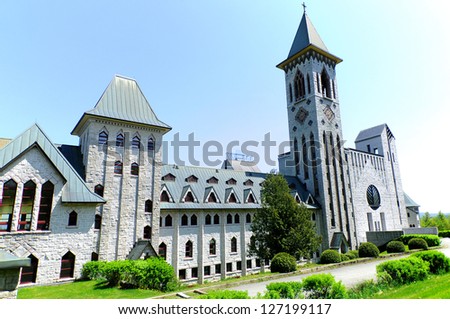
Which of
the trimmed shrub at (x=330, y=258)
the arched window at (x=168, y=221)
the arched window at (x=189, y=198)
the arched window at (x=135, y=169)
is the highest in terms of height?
the arched window at (x=135, y=169)

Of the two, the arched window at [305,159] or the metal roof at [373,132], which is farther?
the metal roof at [373,132]

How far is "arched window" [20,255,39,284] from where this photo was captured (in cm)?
1762

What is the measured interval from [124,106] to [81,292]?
18.2 m

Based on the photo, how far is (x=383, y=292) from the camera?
1232 cm

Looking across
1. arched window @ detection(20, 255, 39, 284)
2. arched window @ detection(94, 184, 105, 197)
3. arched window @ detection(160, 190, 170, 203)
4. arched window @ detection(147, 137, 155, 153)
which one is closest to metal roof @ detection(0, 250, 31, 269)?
arched window @ detection(20, 255, 39, 284)

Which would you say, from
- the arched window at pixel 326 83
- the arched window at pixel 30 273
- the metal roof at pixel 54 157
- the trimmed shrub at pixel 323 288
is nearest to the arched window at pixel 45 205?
the metal roof at pixel 54 157

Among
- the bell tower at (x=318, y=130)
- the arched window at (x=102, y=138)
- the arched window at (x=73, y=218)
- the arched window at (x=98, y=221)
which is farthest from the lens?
the bell tower at (x=318, y=130)

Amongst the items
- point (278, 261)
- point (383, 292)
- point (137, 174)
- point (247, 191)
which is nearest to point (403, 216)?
point (247, 191)

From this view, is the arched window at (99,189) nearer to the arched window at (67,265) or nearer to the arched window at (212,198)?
the arched window at (67,265)

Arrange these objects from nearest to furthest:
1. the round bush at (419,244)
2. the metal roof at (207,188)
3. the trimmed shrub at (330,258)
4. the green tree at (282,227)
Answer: the green tree at (282,227) < the trimmed shrub at (330,258) < the metal roof at (207,188) < the round bush at (419,244)

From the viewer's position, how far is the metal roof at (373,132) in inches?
2069

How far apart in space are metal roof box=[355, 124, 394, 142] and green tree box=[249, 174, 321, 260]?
37.1 m

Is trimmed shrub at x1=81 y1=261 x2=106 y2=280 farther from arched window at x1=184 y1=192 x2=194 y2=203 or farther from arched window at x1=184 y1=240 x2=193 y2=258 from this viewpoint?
arched window at x1=184 y1=192 x2=194 y2=203

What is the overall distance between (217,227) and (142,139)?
45.9 ft
